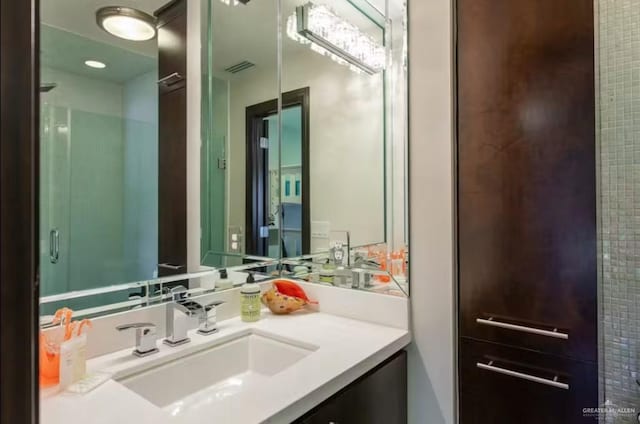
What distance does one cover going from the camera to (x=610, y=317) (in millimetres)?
1004

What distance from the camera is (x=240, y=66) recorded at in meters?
2.04

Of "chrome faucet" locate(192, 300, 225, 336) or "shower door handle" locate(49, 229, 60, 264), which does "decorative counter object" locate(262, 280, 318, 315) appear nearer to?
"chrome faucet" locate(192, 300, 225, 336)

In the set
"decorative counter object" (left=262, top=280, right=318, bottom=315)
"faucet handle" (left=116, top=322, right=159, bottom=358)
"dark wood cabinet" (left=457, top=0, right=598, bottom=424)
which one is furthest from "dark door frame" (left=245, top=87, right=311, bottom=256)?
"dark wood cabinet" (left=457, top=0, right=598, bottom=424)

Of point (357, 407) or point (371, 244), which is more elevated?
point (371, 244)

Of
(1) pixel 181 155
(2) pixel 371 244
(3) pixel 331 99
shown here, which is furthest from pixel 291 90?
(2) pixel 371 244

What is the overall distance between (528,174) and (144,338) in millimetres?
1296

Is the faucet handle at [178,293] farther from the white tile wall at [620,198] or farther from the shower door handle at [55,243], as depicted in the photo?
the white tile wall at [620,198]

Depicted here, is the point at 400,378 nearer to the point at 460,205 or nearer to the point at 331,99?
the point at 460,205

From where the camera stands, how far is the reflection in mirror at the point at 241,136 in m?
1.77

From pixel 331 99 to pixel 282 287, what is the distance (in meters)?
1.24

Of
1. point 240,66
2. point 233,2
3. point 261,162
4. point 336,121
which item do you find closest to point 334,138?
point 336,121

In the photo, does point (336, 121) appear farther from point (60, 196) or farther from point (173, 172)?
point (60, 196)

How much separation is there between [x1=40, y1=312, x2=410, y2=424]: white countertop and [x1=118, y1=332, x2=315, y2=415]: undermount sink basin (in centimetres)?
3

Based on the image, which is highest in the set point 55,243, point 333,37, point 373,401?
point 333,37
